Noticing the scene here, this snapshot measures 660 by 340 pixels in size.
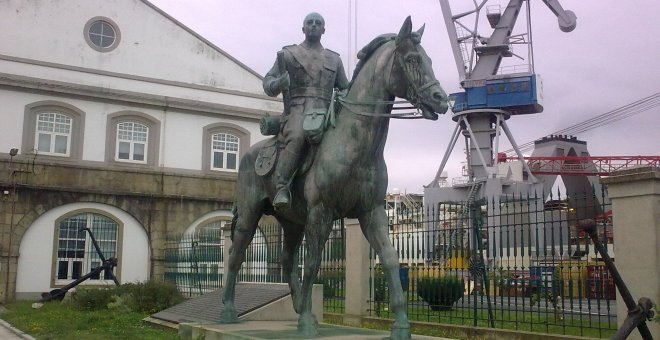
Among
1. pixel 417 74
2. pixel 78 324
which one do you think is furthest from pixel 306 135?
pixel 78 324

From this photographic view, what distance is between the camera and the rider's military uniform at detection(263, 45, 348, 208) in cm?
638

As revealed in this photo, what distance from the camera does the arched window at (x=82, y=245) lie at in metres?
22.6

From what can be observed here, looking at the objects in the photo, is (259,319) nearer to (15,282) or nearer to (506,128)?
(15,282)

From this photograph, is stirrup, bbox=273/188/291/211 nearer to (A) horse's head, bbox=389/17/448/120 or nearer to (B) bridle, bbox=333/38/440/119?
(B) bridle, bbox=333/38/440/119

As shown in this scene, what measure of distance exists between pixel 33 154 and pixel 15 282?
14.3 feet

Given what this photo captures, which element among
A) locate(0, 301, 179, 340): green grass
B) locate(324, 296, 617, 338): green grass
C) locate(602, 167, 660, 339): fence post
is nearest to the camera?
locate(602, 167, 660, 339): fence post

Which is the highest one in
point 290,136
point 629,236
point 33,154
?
point 33,154

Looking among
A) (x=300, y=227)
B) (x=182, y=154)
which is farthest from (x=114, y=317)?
(x=182, y=154)

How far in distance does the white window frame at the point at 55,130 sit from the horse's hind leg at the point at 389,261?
19712mm

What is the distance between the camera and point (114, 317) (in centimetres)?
1398

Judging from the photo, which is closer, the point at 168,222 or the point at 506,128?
the point at 168,222

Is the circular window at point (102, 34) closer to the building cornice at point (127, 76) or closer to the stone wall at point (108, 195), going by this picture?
the building cornice at point (127, 76)

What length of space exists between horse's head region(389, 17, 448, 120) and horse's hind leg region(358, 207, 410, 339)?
1.05m

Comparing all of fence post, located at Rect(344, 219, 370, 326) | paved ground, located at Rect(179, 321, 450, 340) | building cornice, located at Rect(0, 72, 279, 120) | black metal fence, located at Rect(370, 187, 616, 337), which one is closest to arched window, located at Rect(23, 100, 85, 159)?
building cornice, located at Rect(0, 72, 279, 120)
